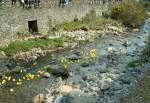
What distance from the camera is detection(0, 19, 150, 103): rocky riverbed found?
23.8 metres

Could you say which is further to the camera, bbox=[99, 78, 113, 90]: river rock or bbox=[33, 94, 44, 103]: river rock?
bbox=[99, 78, 113, 90]: river rock

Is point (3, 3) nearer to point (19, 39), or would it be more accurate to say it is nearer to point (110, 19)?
point (19, 39)

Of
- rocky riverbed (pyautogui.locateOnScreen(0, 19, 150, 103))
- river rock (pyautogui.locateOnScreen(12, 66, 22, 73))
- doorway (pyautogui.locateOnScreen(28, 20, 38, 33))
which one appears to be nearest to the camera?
rocky riverbed (pyautogui.locateOnScreen(0, 19, 150, 103))

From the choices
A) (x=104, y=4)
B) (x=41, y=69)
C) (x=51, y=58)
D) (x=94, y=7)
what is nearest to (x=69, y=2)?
(x=94, y=7)

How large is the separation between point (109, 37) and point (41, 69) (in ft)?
53.0

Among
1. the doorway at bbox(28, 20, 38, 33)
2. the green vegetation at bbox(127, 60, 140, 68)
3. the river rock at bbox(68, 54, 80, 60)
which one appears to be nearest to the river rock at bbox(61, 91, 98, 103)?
the green vegetation at bbox(127, 60, 140, 68)

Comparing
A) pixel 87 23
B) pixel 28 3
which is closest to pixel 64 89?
pixel 28 3

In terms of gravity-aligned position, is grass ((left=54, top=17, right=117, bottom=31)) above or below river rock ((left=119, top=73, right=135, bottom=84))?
above

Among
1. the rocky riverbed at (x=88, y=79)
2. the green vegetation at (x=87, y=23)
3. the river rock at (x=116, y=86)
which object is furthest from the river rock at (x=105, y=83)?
the green vegetation at (x=87, y=23)

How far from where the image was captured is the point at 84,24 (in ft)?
153

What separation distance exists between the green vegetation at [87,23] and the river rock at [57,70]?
12.8m

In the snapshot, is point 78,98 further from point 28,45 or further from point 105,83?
point 28,45

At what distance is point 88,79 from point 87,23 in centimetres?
2069

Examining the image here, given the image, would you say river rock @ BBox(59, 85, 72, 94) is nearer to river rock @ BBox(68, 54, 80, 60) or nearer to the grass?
river rock @ BBox(68, 54, 80, 60)
